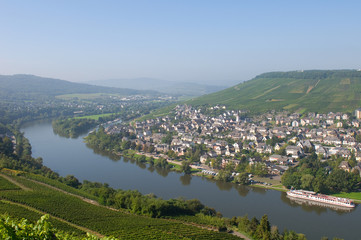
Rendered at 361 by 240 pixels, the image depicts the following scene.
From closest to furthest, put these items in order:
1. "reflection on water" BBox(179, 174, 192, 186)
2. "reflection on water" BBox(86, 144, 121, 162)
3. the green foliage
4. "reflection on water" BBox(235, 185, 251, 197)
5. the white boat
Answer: the green foliage, the white boat, "reflection on water" BBox(235, 185, 251, 197), "reflection on water" BBox(179, 174, 192, 186), "reflection on water" BBox(86, 144, 121, 162)

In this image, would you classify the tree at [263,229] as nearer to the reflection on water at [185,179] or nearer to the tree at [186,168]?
the reflection on water at [185,179]

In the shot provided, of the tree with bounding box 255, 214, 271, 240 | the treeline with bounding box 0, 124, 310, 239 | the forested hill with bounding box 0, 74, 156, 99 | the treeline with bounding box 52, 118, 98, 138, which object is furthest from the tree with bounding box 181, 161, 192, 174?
the forested hill with bounding box 0, 74, 156, 99

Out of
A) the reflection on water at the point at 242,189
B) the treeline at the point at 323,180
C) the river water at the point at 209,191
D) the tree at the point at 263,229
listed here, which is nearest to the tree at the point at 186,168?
the river water at the point at 209,191

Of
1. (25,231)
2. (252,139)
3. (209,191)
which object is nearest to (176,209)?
(209,191)

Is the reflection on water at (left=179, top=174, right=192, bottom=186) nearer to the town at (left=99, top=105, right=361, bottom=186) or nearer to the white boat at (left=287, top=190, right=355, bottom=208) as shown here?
the town at (left=99, top=105, right=361, bottom=186)

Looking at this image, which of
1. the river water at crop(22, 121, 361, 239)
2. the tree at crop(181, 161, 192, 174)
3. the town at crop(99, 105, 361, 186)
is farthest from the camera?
the town at crop(99, 105, 361, 186)

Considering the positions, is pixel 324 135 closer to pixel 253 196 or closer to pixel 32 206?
pixel 253 196

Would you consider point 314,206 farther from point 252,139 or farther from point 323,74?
point 323,74

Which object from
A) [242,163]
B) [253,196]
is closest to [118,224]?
[253,196]
